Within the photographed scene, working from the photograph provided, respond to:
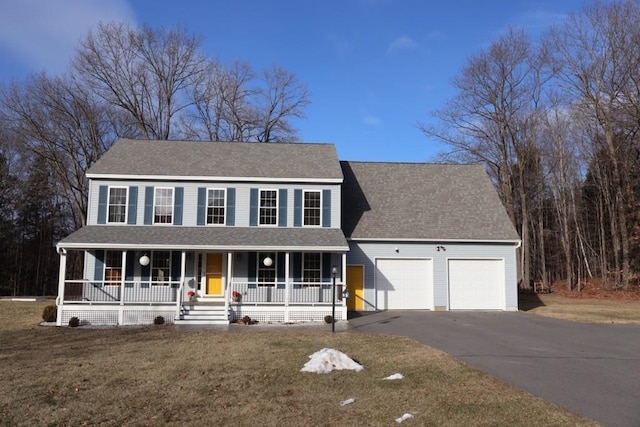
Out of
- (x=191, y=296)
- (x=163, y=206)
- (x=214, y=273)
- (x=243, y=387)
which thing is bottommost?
(x=243, y=387)

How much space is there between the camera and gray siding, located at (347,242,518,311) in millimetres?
20531

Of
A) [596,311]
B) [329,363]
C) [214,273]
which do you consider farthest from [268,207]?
[596,311]

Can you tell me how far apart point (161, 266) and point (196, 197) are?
3.01 metres

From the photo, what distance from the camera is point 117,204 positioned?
19703 millimetres

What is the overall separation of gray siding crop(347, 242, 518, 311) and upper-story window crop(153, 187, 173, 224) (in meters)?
7.38

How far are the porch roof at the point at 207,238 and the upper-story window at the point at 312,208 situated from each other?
20.2 inches

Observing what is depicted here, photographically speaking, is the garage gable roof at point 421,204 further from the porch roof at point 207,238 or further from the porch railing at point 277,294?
the porch railing at point 277,294

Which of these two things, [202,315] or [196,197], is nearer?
[202,315]

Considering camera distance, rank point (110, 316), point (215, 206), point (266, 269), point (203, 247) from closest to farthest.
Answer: point (110, 316)
point (203, 247)
point (266, 269)
point (215, 206)

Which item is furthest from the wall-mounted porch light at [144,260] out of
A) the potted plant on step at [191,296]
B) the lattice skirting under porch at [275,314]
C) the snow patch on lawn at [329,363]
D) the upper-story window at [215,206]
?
the snow patch on lawn at [329,363]

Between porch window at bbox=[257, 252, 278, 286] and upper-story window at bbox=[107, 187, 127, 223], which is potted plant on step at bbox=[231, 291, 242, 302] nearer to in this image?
porch window at bbox=[257, 252, 278, 286]

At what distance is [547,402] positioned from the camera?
278 inches

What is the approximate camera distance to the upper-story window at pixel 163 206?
19734 mm

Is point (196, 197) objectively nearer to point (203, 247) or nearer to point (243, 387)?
point (203, 247)
